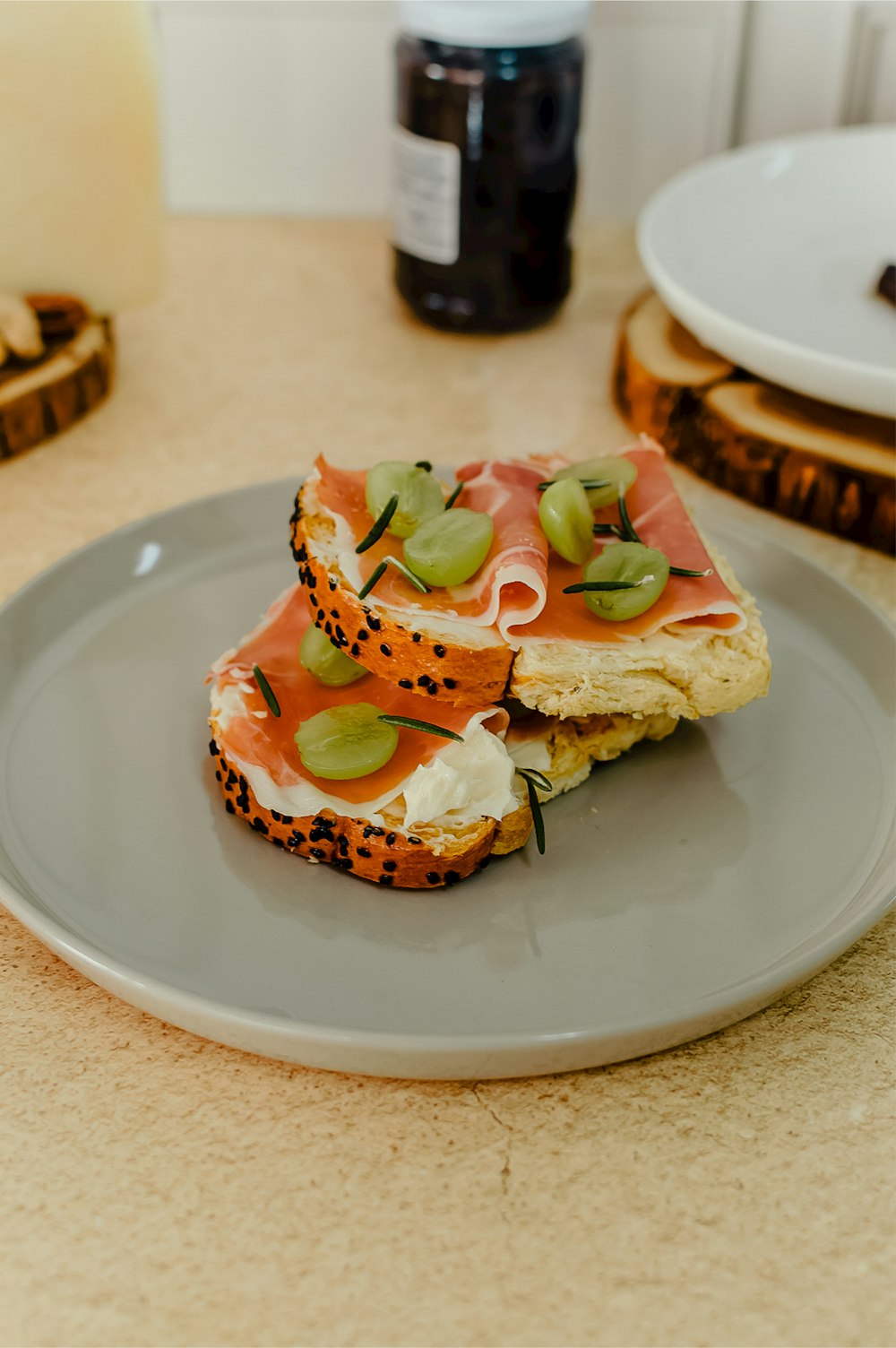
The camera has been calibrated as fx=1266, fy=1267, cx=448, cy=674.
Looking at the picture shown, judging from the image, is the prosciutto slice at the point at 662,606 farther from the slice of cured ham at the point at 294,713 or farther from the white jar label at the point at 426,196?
the white jar label at the point at 426,196

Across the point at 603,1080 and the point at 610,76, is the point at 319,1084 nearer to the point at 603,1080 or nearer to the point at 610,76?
the point at 603,1080

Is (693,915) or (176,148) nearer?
(693,915)

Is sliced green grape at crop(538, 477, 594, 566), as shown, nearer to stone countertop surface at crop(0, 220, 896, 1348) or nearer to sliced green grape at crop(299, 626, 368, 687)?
sliced green grape at crop(299, 626, 368, 687)

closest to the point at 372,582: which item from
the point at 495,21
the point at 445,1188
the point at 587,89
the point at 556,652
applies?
the point at 556,652

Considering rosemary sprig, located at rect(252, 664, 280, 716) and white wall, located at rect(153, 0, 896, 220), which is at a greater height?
white wall, located at rect(153, 0, 896, 220)

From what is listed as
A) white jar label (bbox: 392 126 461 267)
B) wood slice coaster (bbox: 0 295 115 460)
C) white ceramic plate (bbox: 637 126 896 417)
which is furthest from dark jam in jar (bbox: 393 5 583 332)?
wood slice coaster (bbox: 0 295 115 460)

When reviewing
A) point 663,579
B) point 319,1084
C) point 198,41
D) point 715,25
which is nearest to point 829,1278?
point 319,1084
